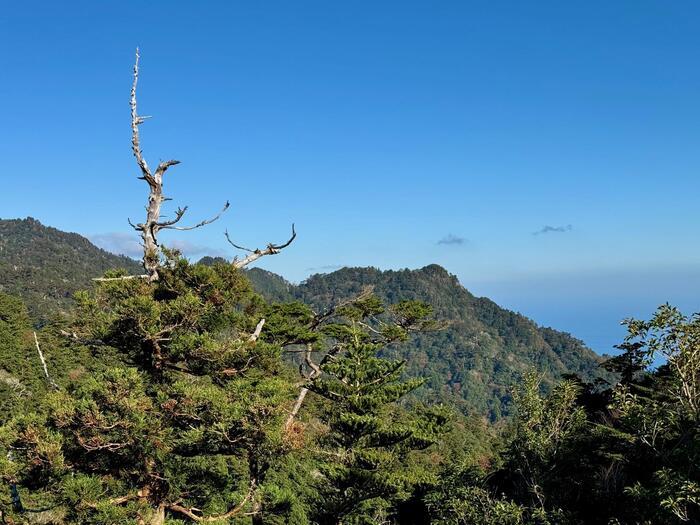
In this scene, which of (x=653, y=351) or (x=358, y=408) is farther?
(x=358, y=408)

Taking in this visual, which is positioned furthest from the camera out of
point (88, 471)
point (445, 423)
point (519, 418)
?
point (445, 423)

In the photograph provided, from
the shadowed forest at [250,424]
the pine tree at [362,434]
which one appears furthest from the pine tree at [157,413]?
the pine tree at [362,434]

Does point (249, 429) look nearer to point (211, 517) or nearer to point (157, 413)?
point (157, 413)

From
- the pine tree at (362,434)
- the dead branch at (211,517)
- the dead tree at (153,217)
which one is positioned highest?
the dead tree at (153,217)

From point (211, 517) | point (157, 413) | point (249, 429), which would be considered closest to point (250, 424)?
point (249, 429)

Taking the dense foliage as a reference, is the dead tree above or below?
above

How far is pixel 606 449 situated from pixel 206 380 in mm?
11584

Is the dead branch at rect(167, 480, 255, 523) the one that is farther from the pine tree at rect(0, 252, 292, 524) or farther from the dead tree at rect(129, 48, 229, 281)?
the dead tree at rect(129, 48, 229, 281)

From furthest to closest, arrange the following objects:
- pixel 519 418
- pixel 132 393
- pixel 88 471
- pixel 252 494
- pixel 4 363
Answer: pixel 4 363, pixel 519 418, pixel 252 494, pixel 88 471, pixel 132 393

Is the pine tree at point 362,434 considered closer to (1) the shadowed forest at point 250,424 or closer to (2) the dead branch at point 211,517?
(1) the shadowed forest at point 250,424

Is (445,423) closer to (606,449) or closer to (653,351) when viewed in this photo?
(606,449)

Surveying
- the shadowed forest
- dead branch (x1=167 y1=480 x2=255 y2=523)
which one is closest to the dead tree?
the shadowed forest

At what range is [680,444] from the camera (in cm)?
848

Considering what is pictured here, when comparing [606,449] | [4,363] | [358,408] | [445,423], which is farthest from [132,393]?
[4,363]
